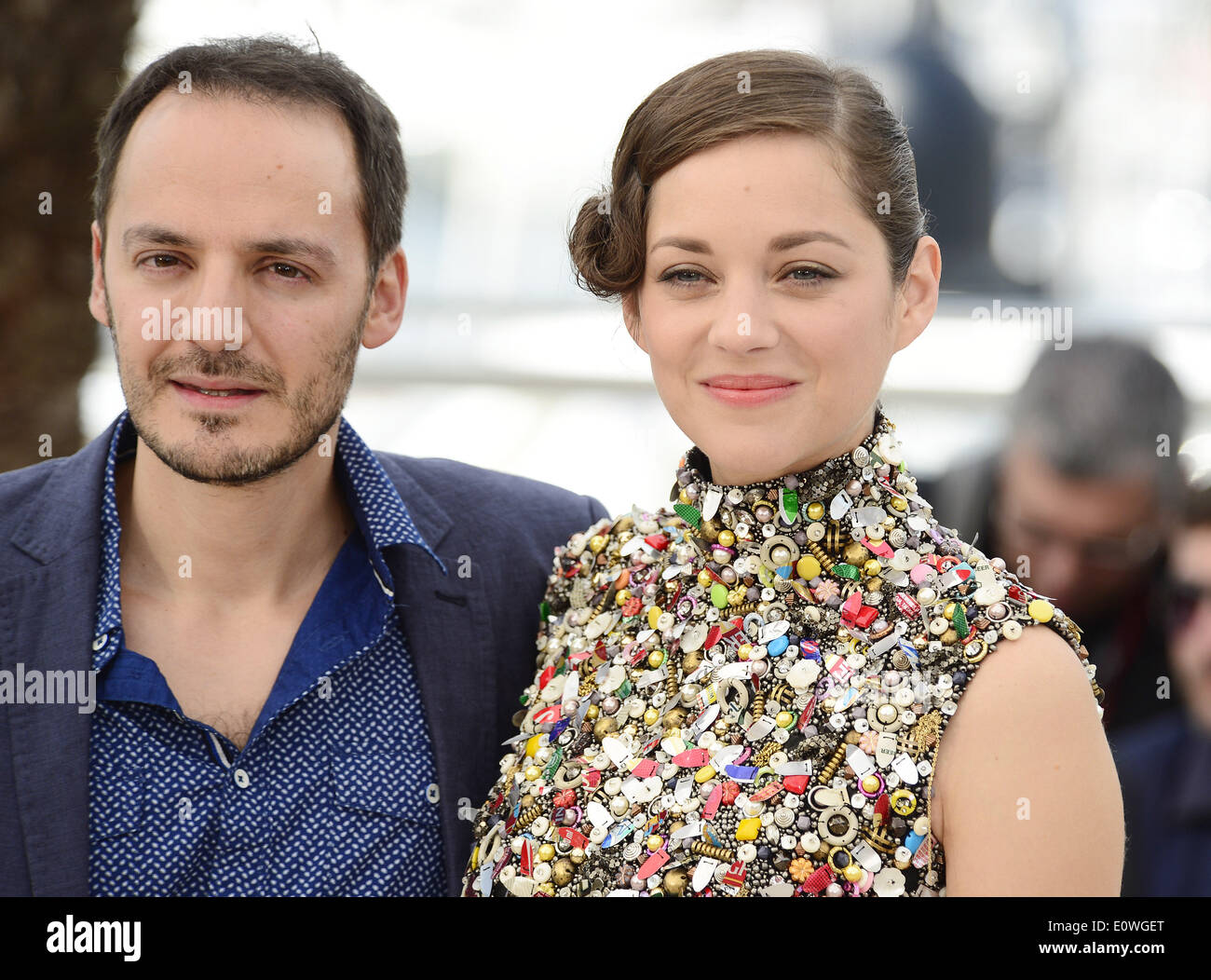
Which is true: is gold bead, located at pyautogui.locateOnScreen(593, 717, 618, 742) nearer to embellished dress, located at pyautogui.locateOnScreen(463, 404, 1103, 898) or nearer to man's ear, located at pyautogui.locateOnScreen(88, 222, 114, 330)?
embellished dress, located at pyautogui.locateOnScreen(463, 404, 1103, 898)

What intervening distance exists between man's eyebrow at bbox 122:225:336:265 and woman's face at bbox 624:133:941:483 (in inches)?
26.1

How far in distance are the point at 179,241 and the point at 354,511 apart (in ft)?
1.80

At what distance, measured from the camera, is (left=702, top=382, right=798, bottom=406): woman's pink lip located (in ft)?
5.76

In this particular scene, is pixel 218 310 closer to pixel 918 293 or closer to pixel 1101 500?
pixel 918 293

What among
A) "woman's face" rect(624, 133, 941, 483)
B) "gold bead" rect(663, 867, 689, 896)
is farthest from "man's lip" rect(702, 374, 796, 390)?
"gold bead" rect(663, 867, 689, 896)

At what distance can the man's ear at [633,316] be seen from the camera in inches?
77.2

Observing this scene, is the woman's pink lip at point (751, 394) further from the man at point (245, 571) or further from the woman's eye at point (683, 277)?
the man at point (245, 571)

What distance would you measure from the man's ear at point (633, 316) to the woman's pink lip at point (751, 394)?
0.21 metres

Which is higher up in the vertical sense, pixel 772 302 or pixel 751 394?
pixel 772 302

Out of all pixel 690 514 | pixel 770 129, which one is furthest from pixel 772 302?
pixel 690 514

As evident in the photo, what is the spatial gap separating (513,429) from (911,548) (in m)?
5.64

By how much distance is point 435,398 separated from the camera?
753cm

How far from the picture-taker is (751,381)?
1.76m
